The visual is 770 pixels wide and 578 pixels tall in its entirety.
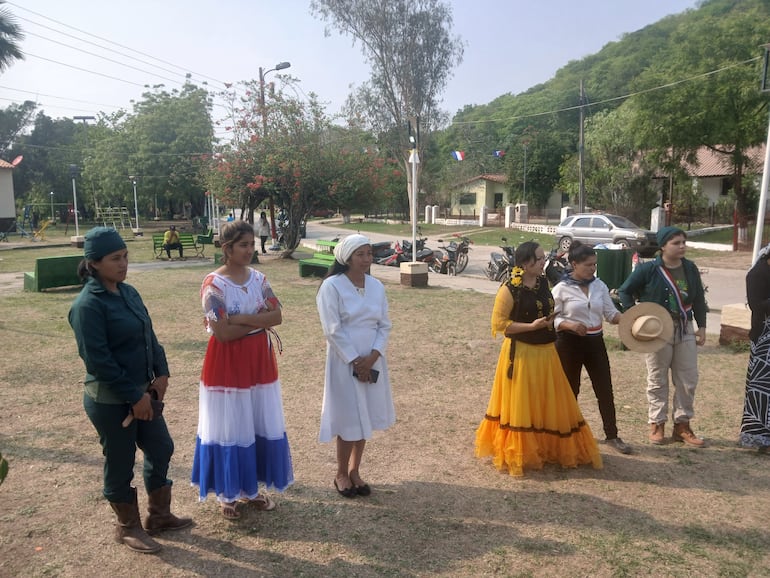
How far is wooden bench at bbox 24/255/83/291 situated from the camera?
12.2 meters

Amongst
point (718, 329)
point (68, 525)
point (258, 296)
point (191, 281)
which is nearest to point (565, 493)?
point (258, 296)

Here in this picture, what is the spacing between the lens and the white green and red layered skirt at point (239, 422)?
125 inches

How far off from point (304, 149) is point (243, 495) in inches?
581

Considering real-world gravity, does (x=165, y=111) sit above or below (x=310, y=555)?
Answer: above

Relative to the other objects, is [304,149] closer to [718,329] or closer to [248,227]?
[718,329]

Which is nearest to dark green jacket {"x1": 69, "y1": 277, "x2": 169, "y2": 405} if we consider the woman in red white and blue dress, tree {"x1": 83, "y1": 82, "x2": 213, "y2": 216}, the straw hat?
the woman in red white and blue dress

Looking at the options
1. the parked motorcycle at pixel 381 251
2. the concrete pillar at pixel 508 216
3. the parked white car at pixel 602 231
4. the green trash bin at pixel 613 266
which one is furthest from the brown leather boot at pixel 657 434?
the concrete pillar at pixel 508 216

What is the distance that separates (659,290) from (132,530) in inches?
148

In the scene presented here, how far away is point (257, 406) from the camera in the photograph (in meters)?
3.28

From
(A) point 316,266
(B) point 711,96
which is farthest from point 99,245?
(B) point 711,96

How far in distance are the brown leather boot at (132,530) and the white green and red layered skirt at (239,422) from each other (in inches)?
13.1

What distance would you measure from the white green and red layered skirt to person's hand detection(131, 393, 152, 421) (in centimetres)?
36

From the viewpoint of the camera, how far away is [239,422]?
10.5 ft

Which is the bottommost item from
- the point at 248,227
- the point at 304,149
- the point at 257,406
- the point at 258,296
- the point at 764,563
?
the point at 764,563
